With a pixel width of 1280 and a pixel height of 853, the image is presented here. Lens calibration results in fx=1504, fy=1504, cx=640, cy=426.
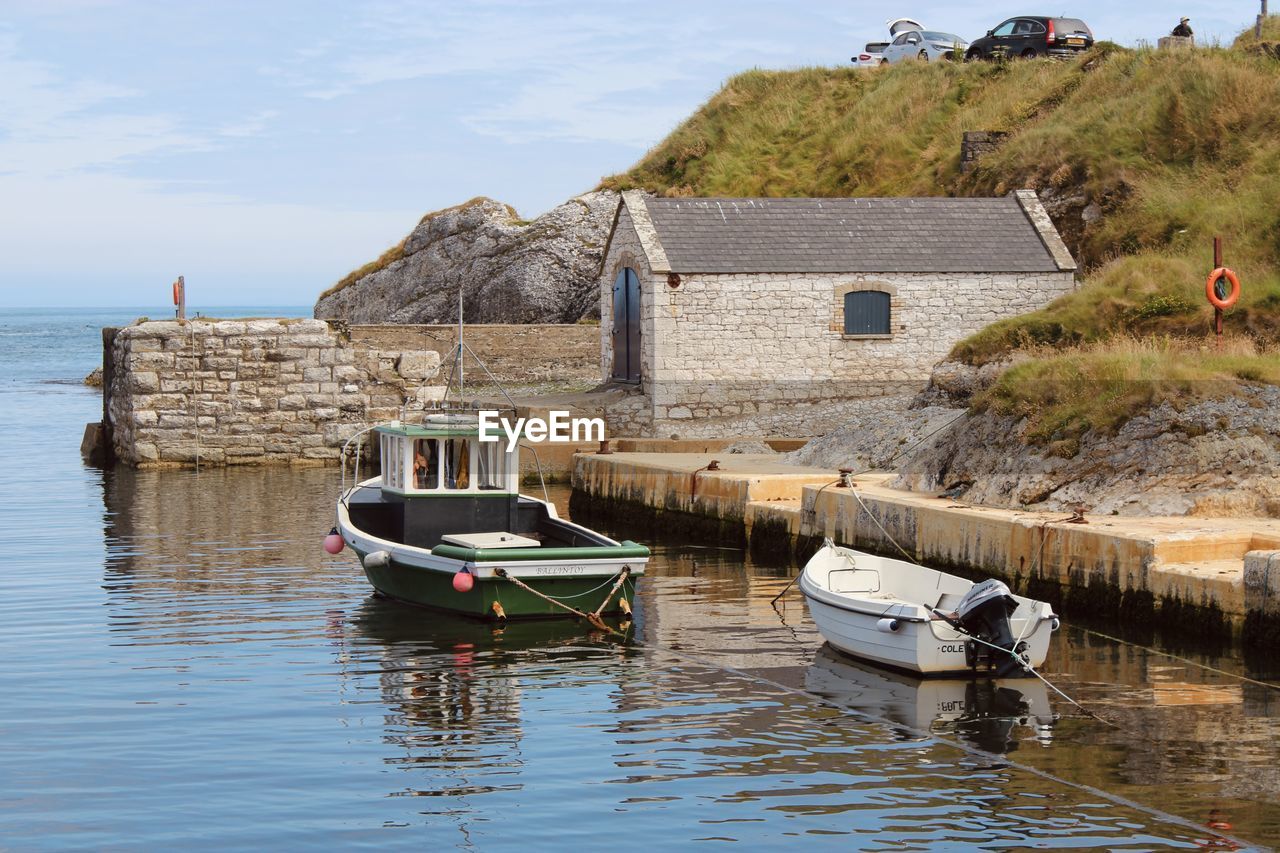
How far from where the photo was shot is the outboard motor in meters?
12.9

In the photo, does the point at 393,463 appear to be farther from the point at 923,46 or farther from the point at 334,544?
the point at 923,46

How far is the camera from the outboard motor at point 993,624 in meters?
12.9

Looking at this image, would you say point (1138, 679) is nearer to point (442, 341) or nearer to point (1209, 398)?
point (1209, 398)

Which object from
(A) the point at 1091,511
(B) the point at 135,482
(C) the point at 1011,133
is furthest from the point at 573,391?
(A) the point at 1091,511

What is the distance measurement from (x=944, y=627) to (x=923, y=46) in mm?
41757

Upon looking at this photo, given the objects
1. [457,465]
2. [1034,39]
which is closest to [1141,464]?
[457,465]

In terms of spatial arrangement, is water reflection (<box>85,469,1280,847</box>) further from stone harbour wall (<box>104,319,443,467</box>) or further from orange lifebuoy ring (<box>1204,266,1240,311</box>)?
stone harbour wall (<box>104,319,443,467</box>)

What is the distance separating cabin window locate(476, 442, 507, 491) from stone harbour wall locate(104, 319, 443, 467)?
44.5ft

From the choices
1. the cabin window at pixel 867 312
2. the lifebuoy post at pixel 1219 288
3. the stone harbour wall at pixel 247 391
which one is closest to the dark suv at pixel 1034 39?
the cabin window at pixel 867 312

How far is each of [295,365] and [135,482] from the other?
4.03 m

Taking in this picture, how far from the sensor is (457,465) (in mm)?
17734

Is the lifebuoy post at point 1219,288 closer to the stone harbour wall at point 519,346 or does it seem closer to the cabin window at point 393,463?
the cabin window at point 393,463

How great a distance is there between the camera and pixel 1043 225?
1236 inches

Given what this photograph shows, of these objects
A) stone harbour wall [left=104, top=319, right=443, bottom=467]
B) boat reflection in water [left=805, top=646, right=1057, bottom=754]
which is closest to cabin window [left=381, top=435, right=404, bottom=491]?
boat reflection in water [left=805, top=646, right=1057, bottom=754]
